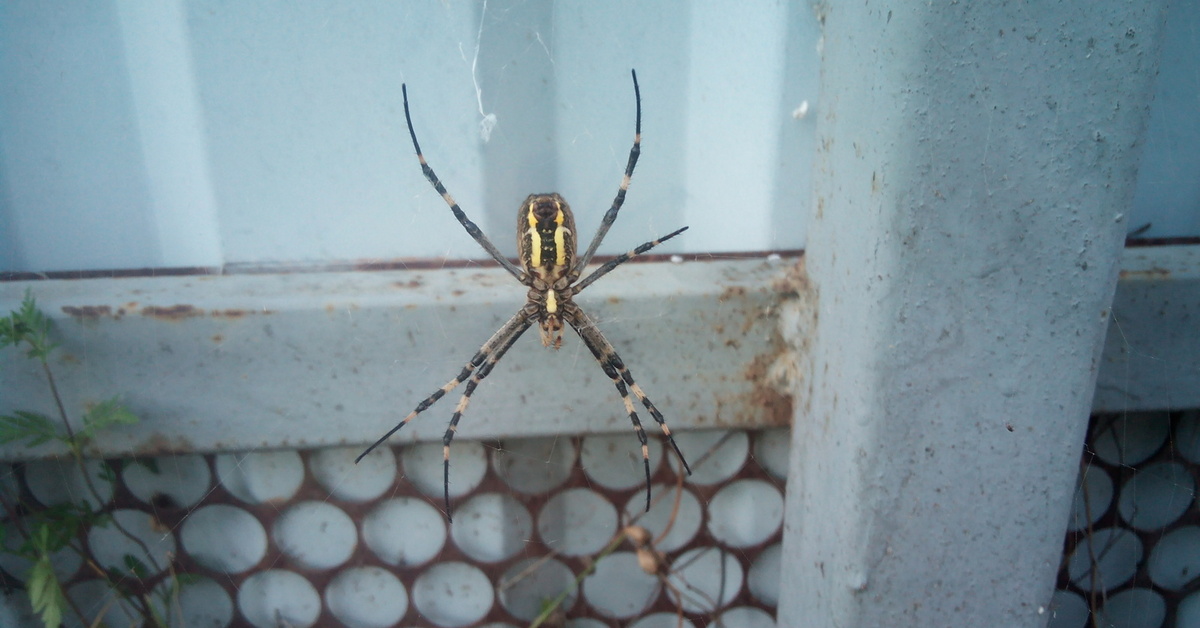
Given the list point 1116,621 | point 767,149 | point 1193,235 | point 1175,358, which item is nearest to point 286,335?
point 767,149

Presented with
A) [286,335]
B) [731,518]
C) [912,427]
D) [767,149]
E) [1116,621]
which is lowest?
[1116,621]

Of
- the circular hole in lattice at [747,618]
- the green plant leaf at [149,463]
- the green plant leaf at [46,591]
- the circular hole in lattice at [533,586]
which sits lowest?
the circular hole in lattice at [747,618]

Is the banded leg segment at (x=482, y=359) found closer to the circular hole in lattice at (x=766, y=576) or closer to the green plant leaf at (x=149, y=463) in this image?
the green plant leaf at (x=149, y=463)

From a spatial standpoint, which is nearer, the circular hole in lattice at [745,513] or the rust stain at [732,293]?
the rust stain at [732,293]

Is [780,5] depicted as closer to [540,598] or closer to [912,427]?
[912,427]

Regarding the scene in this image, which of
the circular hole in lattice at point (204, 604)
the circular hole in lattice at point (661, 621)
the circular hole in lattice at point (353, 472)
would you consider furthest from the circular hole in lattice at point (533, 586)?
the circular hole in lattice at point (204, 604)
